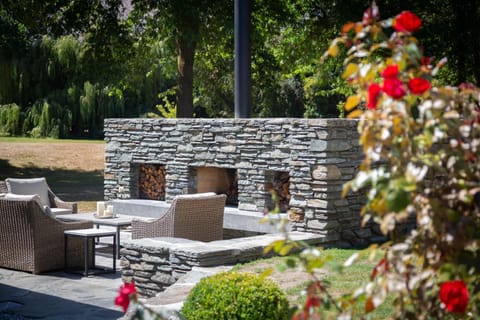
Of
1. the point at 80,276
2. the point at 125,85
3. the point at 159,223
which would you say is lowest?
the point at 80,276

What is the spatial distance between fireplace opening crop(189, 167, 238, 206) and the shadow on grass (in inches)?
294

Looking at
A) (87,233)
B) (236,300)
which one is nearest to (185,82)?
(87,233)

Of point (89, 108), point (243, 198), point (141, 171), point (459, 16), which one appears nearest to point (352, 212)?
point (243, 198)

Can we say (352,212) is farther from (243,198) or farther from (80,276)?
(80,276)

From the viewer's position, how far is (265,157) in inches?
383

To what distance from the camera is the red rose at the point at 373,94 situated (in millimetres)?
2543

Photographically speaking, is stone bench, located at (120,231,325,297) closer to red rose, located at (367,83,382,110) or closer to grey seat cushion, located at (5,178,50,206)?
grey seat cushion, located at (5,178,50,206)

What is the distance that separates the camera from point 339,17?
1582 cm

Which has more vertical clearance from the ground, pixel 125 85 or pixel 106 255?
pixel 125 85

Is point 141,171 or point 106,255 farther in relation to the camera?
point 141,171

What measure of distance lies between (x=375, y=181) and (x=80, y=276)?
6939mm

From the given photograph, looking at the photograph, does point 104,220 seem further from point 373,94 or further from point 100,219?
point 373,94

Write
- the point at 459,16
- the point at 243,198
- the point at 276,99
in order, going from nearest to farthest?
the point at 243,198 → the point at 459,16 → the point at 276,99

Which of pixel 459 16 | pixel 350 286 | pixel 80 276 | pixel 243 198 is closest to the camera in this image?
pixel 350 286
